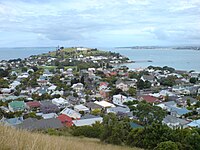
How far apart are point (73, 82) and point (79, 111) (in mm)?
11359

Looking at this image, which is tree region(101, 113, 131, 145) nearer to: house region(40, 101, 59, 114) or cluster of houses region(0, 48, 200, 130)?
cluster of houses region(0, 48, 200, 130)

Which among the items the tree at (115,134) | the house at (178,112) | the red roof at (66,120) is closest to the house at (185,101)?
the house at (178,112)

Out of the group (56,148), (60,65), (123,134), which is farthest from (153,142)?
(60,65)

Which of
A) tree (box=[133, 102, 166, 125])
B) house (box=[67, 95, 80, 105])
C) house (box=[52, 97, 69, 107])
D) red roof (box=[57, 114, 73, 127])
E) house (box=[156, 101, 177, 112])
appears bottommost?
house (box=[67, 95, 80, 105])

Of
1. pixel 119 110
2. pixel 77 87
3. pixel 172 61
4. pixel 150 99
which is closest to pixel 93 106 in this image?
pixel 119 110

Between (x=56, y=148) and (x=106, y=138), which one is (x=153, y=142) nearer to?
(x=106, y=138)

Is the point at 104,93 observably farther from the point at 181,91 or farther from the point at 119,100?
the point at 181,91

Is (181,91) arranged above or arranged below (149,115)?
below

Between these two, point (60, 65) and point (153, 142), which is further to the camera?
point (60, 65)

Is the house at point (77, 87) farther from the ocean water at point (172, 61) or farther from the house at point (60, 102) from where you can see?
the ocean water at point (172, 61)

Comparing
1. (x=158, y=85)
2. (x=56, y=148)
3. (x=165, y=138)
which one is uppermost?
(x=56, y=148)

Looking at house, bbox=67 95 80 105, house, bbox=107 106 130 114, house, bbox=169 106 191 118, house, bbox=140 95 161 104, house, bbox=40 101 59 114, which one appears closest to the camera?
house, bbox=107 106 130 114

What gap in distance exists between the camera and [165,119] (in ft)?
43.1

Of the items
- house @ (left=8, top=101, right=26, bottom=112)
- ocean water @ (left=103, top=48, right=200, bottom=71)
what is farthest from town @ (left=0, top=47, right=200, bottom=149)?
ocean water @ (left=103, top=48, right=200, bottom=71)
